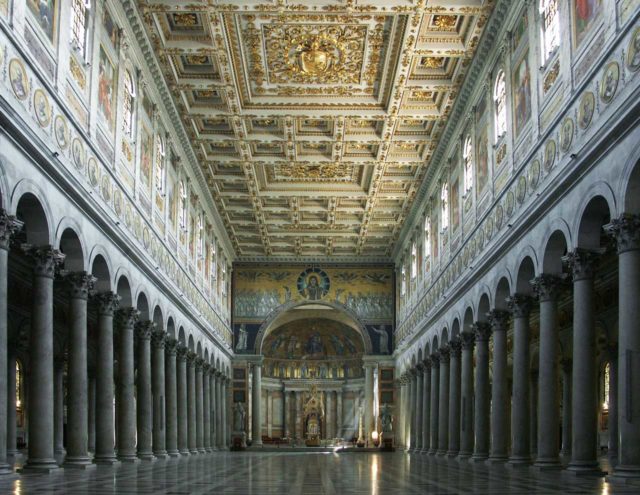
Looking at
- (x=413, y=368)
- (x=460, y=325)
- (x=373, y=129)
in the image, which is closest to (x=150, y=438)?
(x=460, y=325)

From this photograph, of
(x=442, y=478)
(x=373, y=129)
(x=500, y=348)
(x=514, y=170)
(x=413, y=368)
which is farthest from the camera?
(x=413, y=368)

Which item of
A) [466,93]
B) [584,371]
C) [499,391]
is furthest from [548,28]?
[499,391]

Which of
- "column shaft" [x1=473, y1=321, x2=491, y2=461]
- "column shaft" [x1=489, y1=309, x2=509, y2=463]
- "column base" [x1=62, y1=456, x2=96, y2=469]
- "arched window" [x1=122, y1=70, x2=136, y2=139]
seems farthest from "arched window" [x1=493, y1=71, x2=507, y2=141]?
"column base" [x1=62, y1=456, x2=96, y2=469]

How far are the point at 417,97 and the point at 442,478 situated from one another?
1838 cm

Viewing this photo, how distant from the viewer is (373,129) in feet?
124

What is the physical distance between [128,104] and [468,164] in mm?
12797

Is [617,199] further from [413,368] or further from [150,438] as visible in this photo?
[413,368]

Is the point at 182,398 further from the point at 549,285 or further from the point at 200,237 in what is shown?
the point at 549,285

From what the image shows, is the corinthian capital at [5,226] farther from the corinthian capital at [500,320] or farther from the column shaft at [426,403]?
the column shaft at [426,403]

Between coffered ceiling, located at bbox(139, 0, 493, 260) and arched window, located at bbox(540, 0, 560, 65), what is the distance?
10.6 ft

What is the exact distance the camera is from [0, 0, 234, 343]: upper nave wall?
18359mm

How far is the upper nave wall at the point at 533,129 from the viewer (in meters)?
17.6

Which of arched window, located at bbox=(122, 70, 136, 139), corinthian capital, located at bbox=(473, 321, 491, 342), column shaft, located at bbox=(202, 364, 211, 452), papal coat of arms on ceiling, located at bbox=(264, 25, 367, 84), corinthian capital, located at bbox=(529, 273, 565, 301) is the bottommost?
column shaft, located at bbox=(202, 364, 211, 452)

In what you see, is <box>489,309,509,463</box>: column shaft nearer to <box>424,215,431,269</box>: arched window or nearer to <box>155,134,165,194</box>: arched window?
<box>155,134,165,194</box>: arched window
